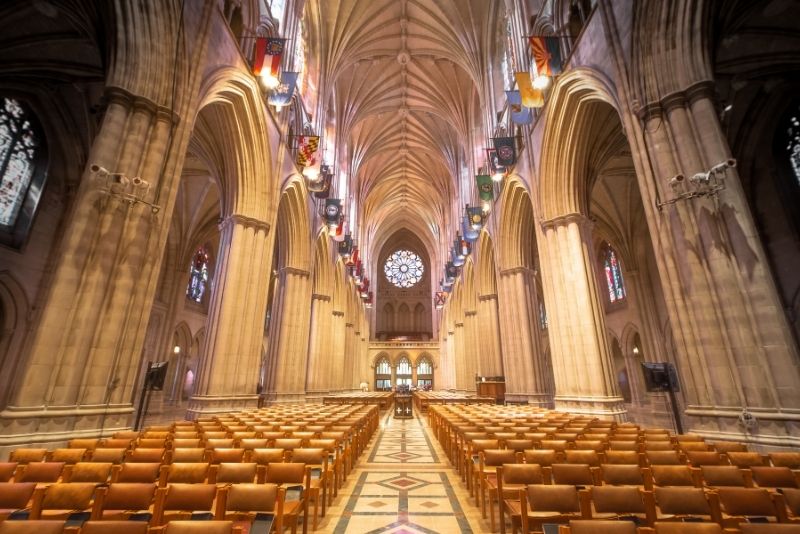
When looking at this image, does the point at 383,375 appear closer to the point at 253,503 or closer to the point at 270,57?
the point at 270,57

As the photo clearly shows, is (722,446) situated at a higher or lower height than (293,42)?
lower

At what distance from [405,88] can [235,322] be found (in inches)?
929

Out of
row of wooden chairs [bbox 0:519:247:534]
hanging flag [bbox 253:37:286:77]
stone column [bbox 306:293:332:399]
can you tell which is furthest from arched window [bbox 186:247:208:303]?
row of wooden chairs [bbox 0:519:247:534]

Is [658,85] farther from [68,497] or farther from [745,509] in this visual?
[68,497]

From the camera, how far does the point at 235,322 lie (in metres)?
10.9

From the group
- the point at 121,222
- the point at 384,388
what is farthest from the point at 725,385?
the point at 384,388

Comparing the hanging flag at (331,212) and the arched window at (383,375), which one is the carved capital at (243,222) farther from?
the arched window at (383,375)

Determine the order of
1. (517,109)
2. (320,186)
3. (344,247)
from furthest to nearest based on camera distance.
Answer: (344,247) → (320,186) → (517,109)

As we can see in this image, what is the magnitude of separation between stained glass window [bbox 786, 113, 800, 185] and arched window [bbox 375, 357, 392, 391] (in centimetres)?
3652

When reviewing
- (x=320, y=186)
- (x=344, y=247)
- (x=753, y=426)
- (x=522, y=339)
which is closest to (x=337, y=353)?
(x=344, y=247)

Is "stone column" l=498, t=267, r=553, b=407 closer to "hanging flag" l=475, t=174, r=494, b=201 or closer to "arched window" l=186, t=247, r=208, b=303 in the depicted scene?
"hanging flag" l=475, t=174, r=494, b=201

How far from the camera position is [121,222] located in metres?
6.46

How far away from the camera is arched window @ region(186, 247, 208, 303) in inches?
892

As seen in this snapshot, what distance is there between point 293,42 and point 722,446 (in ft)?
58.1
